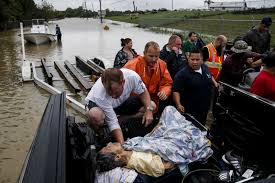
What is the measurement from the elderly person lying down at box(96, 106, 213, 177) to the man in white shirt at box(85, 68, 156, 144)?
355 millimetres

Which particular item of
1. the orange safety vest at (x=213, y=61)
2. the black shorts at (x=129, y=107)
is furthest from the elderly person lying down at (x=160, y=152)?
the orange safety vest at (x=213, y=61)

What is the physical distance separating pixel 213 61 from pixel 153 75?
1.91m

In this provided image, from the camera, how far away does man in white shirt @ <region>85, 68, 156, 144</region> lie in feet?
10.6

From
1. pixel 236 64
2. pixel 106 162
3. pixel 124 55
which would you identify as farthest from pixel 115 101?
pixel 124 55

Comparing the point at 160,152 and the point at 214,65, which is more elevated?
the point at 214,65

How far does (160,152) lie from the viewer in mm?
3014

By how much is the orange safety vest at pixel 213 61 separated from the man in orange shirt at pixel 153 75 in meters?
1.64

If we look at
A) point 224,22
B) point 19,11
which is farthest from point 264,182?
point 19,11

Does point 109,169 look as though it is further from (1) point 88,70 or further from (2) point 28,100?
(1) point 88,70

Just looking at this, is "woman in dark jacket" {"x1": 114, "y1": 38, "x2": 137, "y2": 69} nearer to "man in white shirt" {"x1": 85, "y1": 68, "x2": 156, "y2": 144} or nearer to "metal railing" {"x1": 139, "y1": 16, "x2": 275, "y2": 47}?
"man in white shirt" {"x1": 85, "y1": 68, "x2": 156, "y2": 144}

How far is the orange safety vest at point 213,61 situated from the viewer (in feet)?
19.8

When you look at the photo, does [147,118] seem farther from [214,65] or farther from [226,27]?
[226,27]

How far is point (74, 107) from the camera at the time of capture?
25.7ft

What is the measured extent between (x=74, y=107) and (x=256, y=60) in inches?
166
